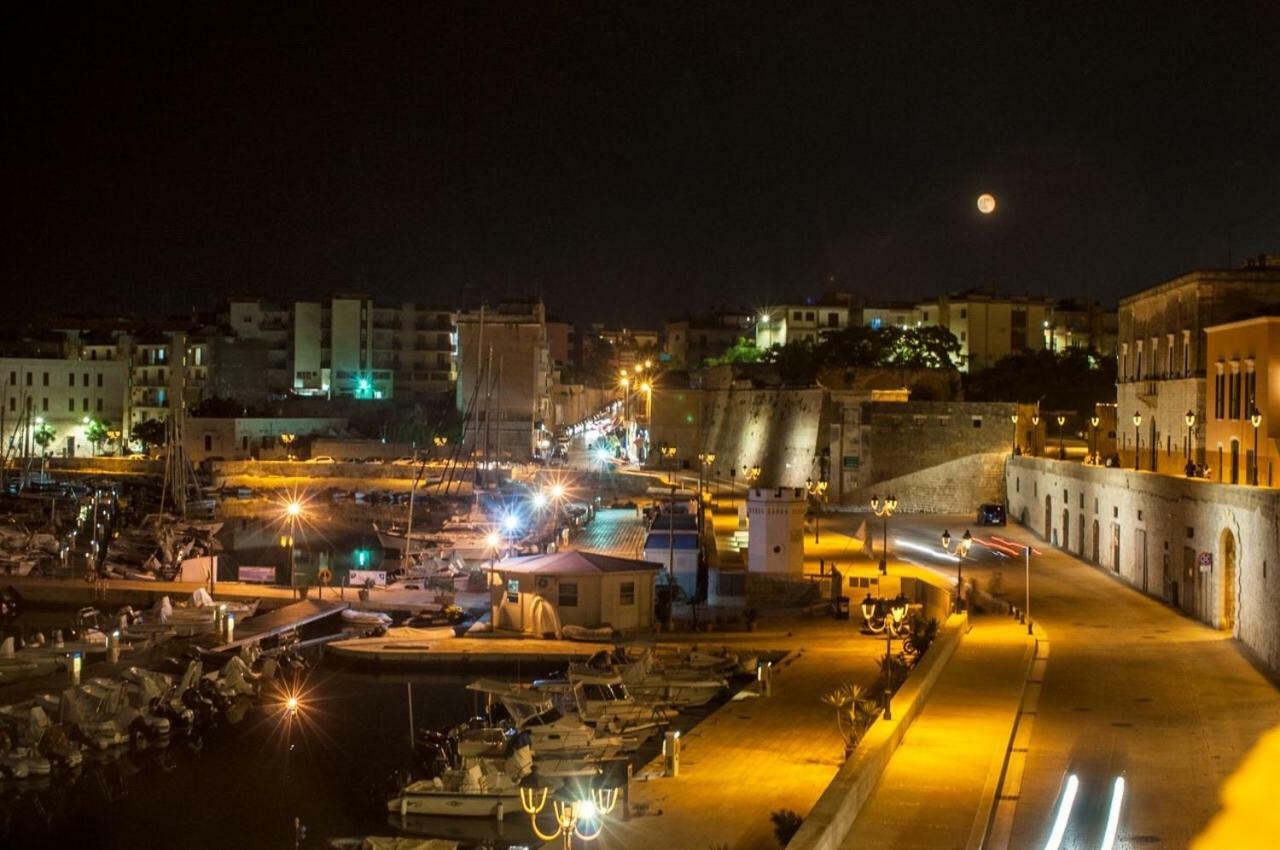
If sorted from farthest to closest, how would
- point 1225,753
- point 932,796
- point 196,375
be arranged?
1. point 196,375
2. point 1225,753
3. point 932,796

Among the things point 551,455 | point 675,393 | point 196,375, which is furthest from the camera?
point 196,375

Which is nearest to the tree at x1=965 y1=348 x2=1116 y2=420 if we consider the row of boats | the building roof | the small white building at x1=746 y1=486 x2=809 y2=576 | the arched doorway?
the small white building at x1=746 y1=486 x2=809 y2=576

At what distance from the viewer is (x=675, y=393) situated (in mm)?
63531

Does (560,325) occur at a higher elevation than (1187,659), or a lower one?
higher

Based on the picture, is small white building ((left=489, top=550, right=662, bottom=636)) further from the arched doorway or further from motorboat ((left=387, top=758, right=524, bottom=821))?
the arched doorway

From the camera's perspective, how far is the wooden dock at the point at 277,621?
1036 inches

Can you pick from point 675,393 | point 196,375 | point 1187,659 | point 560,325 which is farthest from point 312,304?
point 1187,659

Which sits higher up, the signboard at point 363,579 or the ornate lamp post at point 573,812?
the signboard at point 363,579

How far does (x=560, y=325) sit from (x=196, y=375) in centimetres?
2915

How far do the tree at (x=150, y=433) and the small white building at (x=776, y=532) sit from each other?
55834mm

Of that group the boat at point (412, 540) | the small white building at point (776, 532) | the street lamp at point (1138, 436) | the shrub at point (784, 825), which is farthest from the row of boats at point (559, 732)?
the boat at point (412, 540)

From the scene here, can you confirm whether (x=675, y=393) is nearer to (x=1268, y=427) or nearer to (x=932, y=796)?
(x=1268, y=427)

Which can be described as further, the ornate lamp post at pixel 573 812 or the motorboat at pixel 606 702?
the motorboat at pixel 606 702

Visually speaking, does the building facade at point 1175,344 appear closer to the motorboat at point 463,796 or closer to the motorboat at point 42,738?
the motorboat at point 463,796
